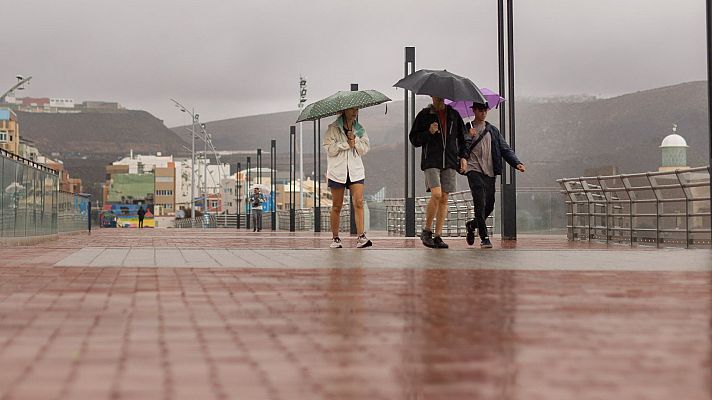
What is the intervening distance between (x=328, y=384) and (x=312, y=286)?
3.81 meters

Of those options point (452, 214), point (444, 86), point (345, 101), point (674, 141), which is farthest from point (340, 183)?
point (674, 141)

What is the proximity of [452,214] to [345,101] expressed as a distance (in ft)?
50.0

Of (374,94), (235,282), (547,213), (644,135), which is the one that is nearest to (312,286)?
(235,282)

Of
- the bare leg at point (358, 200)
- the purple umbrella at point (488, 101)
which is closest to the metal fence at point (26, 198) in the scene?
the bare leg at point (358, 200)

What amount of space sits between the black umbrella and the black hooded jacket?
211 millimetres

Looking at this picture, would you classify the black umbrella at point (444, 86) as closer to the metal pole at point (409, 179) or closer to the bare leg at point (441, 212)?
the bare leg at point (441, 212)

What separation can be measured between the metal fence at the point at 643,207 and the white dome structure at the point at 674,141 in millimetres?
95526

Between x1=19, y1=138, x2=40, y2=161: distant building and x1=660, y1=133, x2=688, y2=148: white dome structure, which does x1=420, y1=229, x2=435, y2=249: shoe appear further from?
x1=19, y1=138, x2=40, y2=161: distant building

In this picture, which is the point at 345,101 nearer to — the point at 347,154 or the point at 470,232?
the point at 347,154

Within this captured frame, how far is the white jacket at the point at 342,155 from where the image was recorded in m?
13.1

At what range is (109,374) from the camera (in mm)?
3303

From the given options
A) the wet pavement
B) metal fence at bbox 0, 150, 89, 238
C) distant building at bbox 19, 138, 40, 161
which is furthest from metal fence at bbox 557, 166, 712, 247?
distant building at bbox 19, 138, 40, 161

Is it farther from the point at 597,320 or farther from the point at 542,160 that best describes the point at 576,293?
the point at 542,160

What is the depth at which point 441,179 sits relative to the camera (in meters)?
13.2
